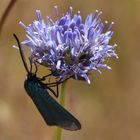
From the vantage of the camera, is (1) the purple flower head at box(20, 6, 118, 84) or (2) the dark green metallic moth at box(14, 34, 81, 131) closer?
(2) the dark green metallic moth at box(14, 34, 81, 131)

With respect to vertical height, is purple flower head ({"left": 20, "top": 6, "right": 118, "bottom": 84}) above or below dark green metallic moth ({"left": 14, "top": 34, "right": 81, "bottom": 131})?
above

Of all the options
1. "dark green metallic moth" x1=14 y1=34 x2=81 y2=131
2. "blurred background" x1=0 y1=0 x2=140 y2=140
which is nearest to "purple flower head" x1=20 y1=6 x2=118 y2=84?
"dark green metallic moth" x1=14 y1=34 x2=81 y2=131

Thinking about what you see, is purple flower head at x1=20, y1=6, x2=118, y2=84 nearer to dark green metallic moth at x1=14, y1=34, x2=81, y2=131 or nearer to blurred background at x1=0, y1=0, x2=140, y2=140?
dark green metallic moth at x1=14, y1=34, x2=81, y2=131

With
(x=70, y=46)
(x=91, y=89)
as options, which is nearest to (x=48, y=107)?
(x=70, y=46)

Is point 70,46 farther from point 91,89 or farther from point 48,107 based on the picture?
point 91,89

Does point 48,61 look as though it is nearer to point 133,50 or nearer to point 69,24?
point 69,24

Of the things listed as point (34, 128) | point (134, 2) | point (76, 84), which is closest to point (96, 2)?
point (134, 2)

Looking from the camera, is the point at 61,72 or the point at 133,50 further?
the point at 133,50

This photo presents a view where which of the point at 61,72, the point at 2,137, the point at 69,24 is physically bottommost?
the point at 2,137
